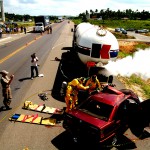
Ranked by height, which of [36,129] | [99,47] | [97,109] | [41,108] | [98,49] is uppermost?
[99,47]

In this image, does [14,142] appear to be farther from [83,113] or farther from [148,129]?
[148,129]

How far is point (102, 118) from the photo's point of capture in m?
8.34

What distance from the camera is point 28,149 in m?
8.47

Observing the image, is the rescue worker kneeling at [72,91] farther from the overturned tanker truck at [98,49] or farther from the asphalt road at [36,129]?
the overturned tanker truck at [98,49]

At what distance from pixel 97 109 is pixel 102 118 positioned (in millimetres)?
581

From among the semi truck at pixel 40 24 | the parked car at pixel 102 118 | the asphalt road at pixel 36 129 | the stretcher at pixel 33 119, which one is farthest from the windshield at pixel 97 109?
the semi truck at pixel 40 24

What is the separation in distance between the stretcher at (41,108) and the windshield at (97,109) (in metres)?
2.52

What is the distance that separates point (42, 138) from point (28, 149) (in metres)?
0.86

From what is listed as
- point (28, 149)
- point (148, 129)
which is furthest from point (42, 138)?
point (148, 129)

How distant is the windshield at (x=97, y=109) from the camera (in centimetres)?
852

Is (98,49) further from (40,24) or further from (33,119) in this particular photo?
(40,24)

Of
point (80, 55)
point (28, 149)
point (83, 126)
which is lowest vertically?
point (28, 149)

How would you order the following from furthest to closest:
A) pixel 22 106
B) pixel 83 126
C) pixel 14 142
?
1. pixel 22 106
2. pixel 14 142
3. pixel 83 126

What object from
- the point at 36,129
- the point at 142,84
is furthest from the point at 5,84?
the point at 142,84
